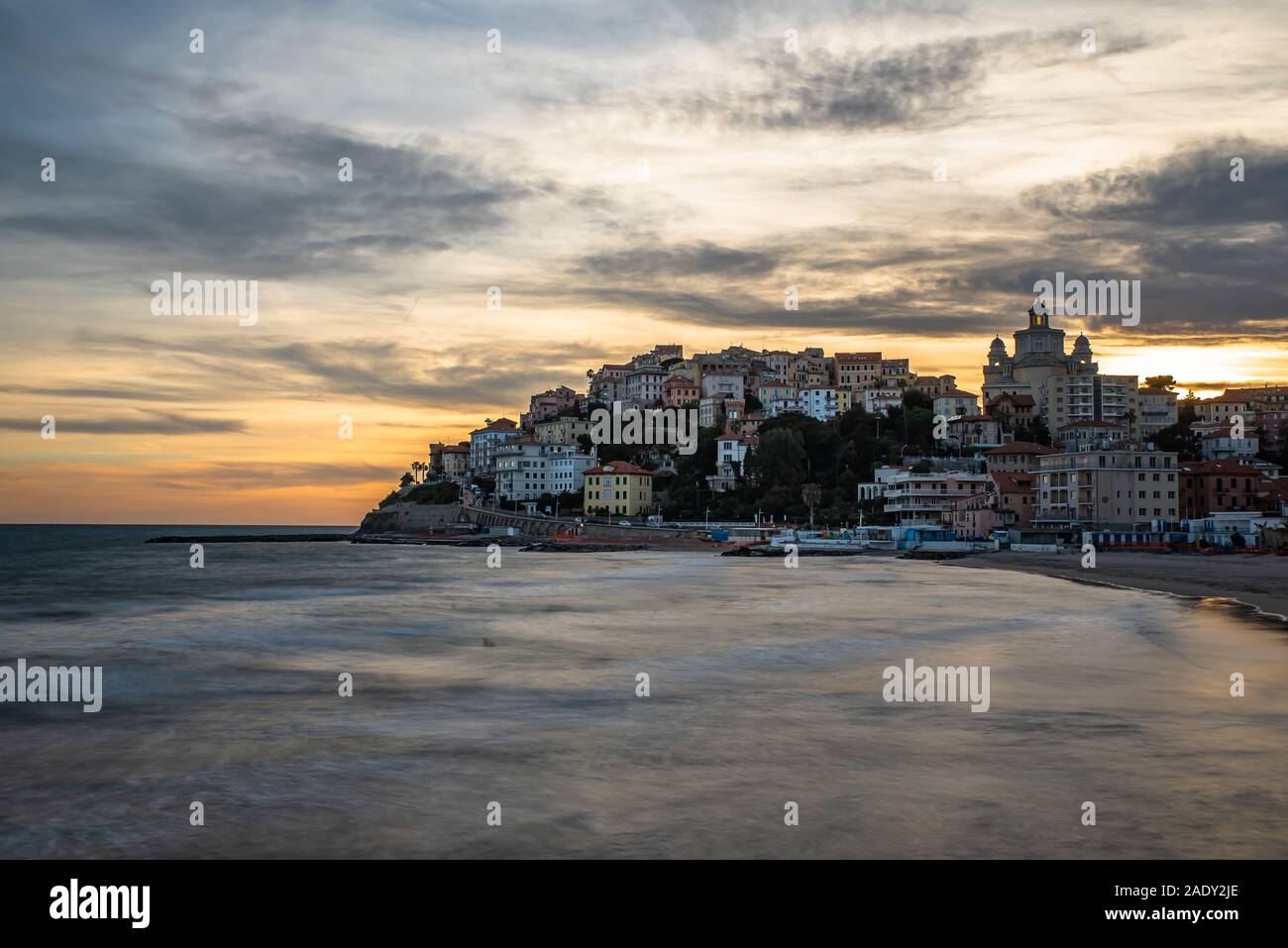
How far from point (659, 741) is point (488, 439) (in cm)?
15859

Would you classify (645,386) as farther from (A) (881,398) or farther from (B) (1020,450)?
(B) (1020,450)

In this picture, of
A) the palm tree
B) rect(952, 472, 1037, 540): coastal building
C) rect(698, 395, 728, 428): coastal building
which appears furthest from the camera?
rect(698, 395, 728, 428): coastal building

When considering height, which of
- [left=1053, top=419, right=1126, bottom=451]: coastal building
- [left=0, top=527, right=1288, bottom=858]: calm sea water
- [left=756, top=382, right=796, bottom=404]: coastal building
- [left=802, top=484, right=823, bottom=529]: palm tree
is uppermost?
[left=756, top=382, right=796, bottom=404]: coastal building

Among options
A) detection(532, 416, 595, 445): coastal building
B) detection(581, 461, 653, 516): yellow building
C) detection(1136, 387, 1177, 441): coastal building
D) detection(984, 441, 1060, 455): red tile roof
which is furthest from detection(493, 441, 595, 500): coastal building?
detection(1136, 387, 1177, 441): coastal building

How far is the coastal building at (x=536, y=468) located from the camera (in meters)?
147

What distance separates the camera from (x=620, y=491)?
131 metres

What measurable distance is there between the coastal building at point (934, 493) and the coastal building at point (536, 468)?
5602 centimetres

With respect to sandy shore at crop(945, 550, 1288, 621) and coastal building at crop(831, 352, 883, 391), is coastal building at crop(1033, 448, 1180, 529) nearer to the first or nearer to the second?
sandy shore at crop(945, 550, 1288, 621)

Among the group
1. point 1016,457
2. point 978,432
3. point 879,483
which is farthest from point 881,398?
point 1016,457

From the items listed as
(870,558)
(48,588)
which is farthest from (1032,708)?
(870,558)

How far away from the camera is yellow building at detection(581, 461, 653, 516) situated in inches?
5153

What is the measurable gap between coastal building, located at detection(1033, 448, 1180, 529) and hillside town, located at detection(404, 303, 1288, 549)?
4.9 inches

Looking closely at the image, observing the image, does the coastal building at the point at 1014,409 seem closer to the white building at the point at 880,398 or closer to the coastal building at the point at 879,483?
the white building at the point at 880,398

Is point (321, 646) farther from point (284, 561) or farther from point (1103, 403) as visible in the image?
point (1103, 403)
